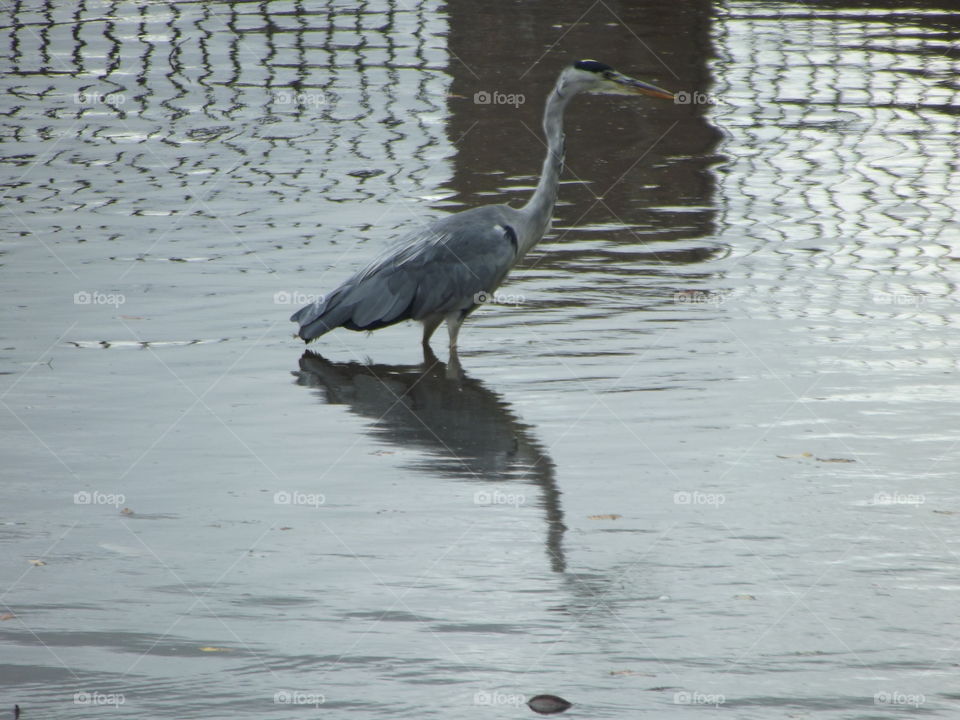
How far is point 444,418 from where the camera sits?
25.1ft

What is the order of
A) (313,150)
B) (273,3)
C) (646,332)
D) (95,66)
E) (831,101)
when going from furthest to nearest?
(273,3) < (95,66) < (831,101) < (313,150) < (646,332)

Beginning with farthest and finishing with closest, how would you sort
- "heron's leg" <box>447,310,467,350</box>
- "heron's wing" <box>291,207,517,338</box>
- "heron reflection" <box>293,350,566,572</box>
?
"heron's leg" <box>447,310,467,350</box> → "heron's wing" <box>291,207,517,338</box> → "heron reflection" <box>293,350,566,572</box>

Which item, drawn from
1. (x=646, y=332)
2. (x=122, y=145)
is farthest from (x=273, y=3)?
(x=646, y=332)

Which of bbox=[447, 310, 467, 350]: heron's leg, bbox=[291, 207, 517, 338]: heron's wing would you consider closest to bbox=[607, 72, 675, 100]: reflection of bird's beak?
bbox=[291, 207, 517, 338]: heron's wing

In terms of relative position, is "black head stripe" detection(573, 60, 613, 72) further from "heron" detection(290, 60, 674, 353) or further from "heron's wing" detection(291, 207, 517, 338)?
"heron's wing" detection(291, 207, 517, 338)

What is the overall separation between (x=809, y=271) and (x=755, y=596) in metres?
4.70

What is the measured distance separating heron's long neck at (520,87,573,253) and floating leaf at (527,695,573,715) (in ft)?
15.1

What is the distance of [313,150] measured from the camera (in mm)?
12867

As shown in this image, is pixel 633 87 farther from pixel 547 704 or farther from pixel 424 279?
pixel 547 704

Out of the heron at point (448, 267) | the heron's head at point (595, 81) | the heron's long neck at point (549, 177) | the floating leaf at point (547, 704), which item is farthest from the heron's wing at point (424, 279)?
the floating leaf at point (547, 704)

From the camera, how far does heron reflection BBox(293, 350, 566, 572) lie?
682 centimetres

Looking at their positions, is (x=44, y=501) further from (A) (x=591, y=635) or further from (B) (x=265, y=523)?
(A) (x=591, y=635)

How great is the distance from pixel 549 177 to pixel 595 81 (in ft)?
2.26

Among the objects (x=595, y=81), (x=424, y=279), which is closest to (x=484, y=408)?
(x=424, y=279)
